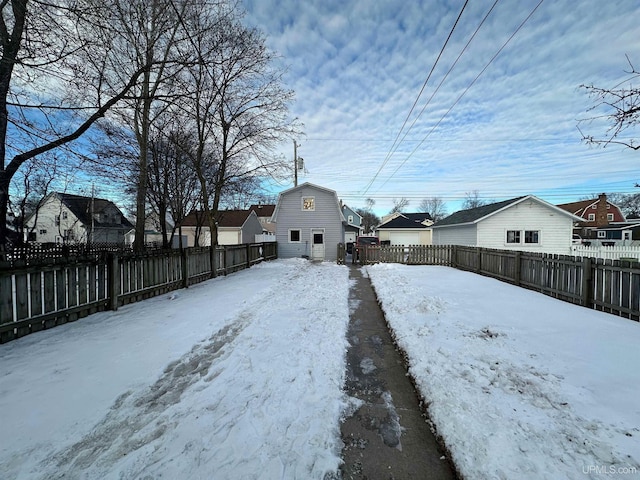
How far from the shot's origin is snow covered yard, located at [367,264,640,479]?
1989 mm

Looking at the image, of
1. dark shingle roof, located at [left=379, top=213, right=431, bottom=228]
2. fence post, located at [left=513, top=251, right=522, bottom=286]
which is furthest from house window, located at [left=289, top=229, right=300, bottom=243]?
dark shingle roof, located at [left=379, top=213, right=431, bottom=228]

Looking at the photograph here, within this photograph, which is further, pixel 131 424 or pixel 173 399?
pixel 173 399

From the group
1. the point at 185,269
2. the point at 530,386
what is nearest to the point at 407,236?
the point at 185,269

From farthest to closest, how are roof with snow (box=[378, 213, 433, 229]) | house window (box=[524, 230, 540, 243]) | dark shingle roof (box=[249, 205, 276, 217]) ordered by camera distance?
dark shingle roof (box=[249, 205, 276, 217]) < roof with snow (box=[378, 213, 433, 229]) < house window (box=[524, 230, 540, 243])

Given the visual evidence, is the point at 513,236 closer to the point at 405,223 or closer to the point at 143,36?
the point at 405,223

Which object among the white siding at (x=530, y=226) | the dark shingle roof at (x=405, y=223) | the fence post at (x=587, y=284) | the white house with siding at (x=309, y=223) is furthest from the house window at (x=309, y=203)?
the dark shingle roof at (x=405, y=223)

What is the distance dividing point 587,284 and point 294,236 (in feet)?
52.8

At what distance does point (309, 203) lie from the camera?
1989 cm

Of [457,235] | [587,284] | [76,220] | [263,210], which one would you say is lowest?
[587,284]

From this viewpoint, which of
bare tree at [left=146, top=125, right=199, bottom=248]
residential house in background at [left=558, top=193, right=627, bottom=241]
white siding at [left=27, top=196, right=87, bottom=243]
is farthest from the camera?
residential house in background at [left=558, top=193, right=627, bottom=241]

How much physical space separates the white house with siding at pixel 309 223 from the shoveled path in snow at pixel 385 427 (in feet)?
51.2

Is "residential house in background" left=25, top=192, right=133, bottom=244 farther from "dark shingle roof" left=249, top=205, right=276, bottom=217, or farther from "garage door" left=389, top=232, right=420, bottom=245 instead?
"garage door" left=389, top=232, right=420, bottom=245

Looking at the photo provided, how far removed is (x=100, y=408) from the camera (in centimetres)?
265

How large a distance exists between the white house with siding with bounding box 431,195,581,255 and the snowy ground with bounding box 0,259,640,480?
47.8 ft
